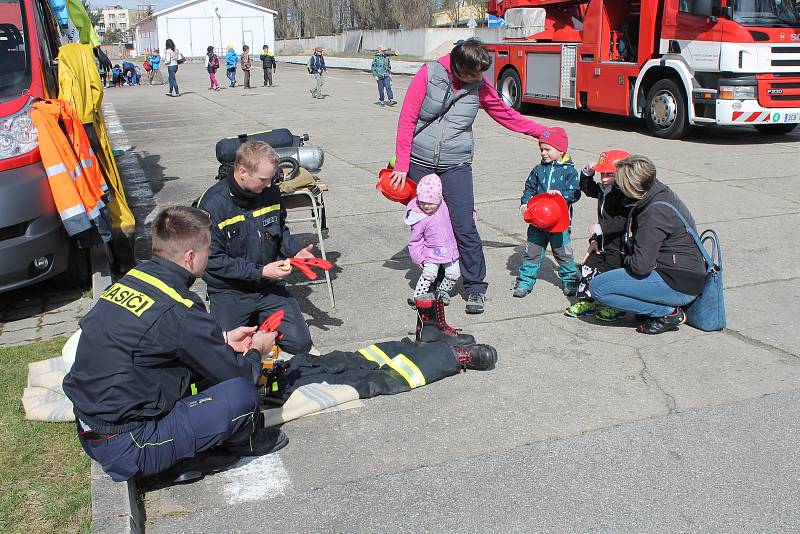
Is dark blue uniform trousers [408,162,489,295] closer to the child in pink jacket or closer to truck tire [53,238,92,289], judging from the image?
the child in pink jacket

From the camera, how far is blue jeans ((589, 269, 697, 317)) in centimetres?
517

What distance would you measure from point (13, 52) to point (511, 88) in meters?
13.9

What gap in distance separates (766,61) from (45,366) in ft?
37.7

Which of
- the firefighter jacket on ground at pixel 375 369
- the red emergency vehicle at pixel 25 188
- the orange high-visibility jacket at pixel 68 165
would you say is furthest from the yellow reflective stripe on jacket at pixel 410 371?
the red emergency vehicle at pixel 25 188

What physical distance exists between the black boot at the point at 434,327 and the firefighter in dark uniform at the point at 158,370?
5.82ft

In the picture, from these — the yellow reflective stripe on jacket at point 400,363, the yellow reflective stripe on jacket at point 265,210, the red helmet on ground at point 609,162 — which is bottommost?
the yellow reflective stripe on jacket at point 400,363

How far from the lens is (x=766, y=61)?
12273 mm

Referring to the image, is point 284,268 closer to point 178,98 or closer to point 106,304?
point 106,304

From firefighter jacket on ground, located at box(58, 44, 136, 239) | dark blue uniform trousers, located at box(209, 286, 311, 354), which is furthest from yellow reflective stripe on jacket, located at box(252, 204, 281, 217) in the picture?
firefighter jacket on ground, located at box(58, 44, 136, 239)

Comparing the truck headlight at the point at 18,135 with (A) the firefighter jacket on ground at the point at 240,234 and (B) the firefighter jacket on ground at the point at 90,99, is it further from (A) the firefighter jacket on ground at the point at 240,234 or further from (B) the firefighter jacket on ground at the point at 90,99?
(A) the firefighter jacket on ground at the point at 240,234

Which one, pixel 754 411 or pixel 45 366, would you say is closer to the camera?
pixel 754 411

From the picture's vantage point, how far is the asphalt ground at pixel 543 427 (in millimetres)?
3359

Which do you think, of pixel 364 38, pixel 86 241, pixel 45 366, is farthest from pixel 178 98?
pixel 364 38

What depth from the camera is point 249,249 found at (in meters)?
4.88
